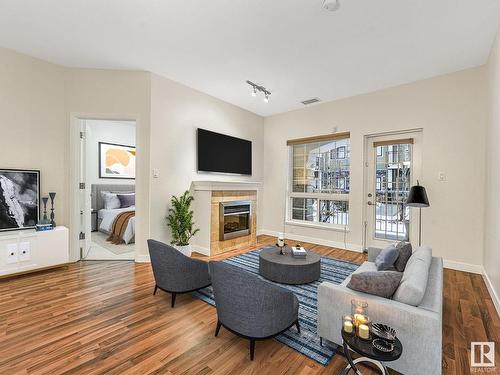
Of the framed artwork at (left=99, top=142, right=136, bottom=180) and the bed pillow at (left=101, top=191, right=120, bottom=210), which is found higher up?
the framed artwork at (left=99, top=142, right=136, bottom=180)

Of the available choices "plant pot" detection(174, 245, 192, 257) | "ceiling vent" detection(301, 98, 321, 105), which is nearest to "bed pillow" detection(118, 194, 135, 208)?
"plant pot" detection(174, 245, 192, 257)

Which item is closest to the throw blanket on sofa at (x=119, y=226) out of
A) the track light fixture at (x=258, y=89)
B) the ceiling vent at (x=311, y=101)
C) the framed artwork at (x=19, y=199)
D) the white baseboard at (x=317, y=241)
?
the framed artwork at (x=19, y=199)

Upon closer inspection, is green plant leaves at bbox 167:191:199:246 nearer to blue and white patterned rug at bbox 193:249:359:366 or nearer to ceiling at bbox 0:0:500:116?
blue and white patterned rug at bbox 193:249:359:366

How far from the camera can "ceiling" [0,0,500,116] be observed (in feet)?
7.99

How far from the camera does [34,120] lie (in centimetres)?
351

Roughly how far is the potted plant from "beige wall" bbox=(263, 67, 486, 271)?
122 inches

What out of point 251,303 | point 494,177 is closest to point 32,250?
point 251,303

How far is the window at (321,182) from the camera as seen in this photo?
507 cm

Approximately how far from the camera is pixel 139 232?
3945 mm

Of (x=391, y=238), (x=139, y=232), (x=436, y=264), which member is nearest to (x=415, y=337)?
(x=436, y=264)

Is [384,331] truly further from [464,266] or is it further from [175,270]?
[464,266]

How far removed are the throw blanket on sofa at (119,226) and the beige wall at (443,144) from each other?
14.5ft

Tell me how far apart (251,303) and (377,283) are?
3.00ft

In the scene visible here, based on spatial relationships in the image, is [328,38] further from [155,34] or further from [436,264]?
[436,264]
